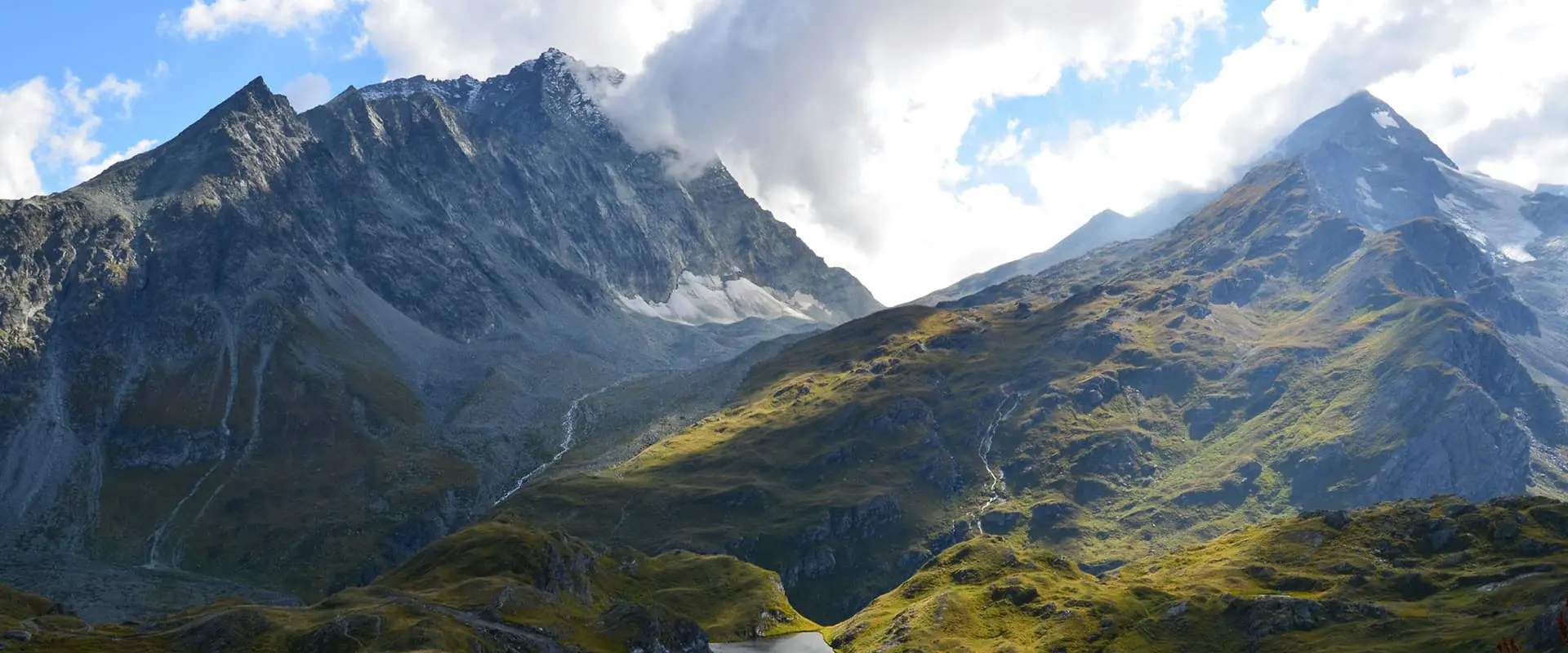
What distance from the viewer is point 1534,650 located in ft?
591

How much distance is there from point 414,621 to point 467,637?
9.21 m

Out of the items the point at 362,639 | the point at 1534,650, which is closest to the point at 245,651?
the point at 362,639

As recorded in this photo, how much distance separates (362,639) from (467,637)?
15.9m

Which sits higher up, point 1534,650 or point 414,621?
point 414,621

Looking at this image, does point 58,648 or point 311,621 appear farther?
point 311,621

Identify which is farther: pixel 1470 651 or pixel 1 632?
pixel 1470 651

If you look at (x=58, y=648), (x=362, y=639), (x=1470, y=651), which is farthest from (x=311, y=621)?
(x=1470, y=651)

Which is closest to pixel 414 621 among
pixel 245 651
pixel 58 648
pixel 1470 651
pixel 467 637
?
pixel 467 637

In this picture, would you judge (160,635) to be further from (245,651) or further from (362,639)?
(362,639)

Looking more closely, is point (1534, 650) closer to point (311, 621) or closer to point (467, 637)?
point (467, 637)

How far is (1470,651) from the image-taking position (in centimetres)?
19638

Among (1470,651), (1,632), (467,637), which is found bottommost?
(1470,651)

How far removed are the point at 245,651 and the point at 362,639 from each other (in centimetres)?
1595

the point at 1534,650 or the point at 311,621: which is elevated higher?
the point at 311,621
